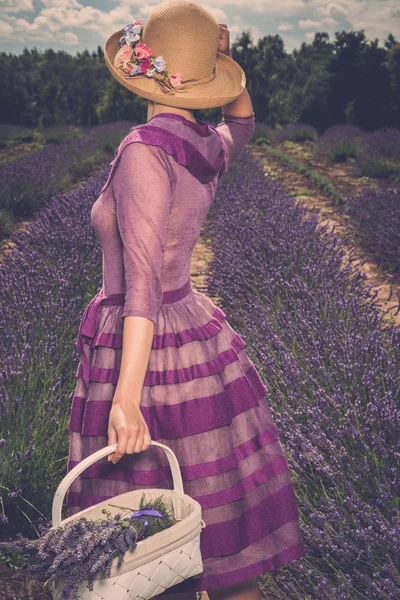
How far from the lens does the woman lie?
146cm

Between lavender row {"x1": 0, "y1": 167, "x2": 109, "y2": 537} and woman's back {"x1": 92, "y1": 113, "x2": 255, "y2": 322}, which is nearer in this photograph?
woman's back {"x1": 92, "y1": 113, "x2": 255, "y2": 322}

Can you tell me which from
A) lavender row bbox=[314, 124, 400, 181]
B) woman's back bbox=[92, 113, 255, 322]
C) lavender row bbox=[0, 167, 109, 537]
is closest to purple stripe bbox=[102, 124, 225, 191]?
woman's back bbox=[92, 113, 255, 322]

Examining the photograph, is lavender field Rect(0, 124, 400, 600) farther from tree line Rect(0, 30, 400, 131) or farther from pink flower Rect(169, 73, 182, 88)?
tree line Rect(0, 30, 400, 131)

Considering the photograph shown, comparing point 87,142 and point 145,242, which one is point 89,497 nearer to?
→ point 145,242

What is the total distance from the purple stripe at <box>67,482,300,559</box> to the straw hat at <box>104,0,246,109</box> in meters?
0.95

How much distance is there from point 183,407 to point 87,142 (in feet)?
47.9

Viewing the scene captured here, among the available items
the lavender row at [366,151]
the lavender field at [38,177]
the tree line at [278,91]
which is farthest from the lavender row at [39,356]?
the tree line at [278,91]

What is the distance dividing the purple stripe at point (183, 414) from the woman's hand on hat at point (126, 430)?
0.16m

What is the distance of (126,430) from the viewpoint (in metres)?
1.29

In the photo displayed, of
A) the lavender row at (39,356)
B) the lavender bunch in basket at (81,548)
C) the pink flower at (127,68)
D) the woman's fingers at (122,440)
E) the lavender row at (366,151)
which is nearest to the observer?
the lavender bunch in basket at (81,548)

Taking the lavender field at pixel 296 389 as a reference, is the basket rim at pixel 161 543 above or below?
above

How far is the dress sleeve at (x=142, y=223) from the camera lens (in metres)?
1.34

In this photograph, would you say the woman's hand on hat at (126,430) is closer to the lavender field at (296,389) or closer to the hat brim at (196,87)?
the hat brim at (196,87)

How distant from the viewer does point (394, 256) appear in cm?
577
